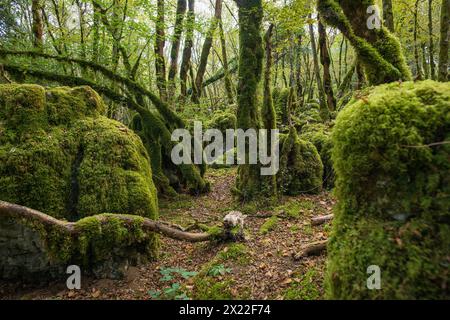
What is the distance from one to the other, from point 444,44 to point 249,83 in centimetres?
540

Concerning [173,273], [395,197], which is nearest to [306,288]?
[395,197]

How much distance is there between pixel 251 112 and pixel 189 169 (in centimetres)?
284

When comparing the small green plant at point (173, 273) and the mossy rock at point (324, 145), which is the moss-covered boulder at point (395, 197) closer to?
the small green plant at point (173, 273)

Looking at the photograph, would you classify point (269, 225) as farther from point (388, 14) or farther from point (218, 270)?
point (388, 14)

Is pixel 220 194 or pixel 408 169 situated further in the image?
pixel 220 194

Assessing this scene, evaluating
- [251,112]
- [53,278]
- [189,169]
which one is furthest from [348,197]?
[189,169]

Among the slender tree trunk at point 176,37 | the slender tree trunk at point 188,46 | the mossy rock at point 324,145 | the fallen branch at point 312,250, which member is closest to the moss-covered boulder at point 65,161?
the fallen branch at point 312,250

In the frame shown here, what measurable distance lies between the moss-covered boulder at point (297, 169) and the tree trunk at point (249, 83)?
0.99 m

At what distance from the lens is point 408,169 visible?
2.32 metres

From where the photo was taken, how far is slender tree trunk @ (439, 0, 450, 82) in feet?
24.8

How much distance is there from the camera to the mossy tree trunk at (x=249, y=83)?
25.9 feet

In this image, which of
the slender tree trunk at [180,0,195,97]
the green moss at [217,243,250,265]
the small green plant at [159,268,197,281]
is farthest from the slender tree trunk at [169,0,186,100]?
the small green plant at [159,268,197,281]

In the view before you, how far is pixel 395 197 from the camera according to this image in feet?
7.70
